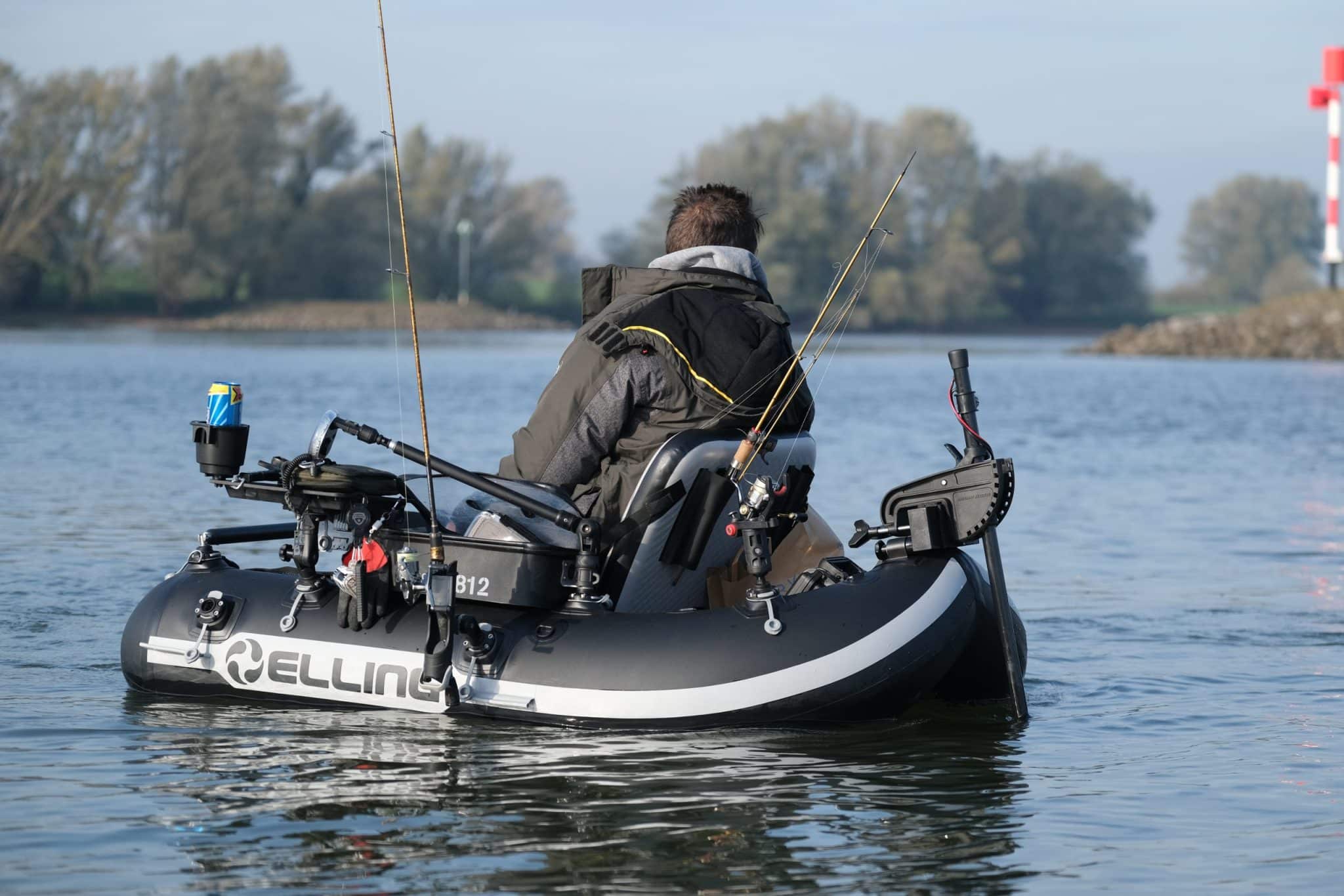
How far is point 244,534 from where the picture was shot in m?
5.96

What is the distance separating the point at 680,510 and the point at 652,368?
1.35 feet

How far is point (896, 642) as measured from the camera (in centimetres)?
528

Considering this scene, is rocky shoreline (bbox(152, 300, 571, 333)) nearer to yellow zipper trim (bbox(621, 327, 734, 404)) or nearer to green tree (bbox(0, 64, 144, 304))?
green tree (bbox(0, 64, 144, 304))

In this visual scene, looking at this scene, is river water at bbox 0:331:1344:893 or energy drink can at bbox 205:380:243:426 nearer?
river water at bbox 0:331:1344:893

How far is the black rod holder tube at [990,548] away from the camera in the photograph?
5.20m

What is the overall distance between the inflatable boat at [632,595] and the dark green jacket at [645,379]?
10 cm

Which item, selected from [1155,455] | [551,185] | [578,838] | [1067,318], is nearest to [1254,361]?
[1155,455]

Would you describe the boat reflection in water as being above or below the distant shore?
below

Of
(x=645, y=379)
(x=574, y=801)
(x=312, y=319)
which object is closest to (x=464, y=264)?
(x=312, y=319)

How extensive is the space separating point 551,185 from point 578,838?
95254mm

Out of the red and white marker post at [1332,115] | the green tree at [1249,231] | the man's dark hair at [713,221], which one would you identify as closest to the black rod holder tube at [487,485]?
the man's dark hair at [713,221]

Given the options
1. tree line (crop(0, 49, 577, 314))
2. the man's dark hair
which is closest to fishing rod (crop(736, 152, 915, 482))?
the man's dark hair

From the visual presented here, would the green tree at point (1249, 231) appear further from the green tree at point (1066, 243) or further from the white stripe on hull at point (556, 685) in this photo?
the white stripe on hull at point (556, 685)

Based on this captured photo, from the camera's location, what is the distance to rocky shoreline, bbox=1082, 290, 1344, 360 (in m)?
49.2
